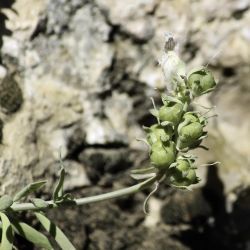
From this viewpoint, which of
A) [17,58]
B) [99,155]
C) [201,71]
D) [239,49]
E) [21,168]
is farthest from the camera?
[239,49]

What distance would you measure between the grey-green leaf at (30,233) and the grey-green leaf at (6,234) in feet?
0.28

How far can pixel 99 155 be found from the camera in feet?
11.3

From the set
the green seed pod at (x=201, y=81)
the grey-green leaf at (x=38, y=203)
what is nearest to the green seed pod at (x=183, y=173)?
the green seed pod at (x=201, y=81)

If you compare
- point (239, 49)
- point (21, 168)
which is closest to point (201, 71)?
point (21, 168)

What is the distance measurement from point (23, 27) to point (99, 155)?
32.6 inches

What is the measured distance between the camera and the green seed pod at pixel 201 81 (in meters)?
2.42

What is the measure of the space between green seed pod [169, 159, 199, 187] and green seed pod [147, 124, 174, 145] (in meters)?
0.12

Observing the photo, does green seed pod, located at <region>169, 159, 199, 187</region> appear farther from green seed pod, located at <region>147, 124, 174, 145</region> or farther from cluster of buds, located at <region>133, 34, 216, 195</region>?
green seed pod, located at <region>147, 124, 174, 145</region>

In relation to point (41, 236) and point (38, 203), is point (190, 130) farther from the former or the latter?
point (41, 236)

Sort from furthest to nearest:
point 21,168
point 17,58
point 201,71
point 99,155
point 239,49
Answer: point 239,49 < point 99,155 < point 17,58 < point 21,168 < point 201,71

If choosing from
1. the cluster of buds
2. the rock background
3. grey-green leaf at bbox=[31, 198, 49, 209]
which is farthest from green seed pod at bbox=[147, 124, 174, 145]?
the rock background

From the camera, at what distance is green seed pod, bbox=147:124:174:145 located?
7.83 feet

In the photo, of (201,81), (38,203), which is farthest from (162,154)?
(38,203)

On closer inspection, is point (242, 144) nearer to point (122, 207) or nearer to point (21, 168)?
point (122, 207)
